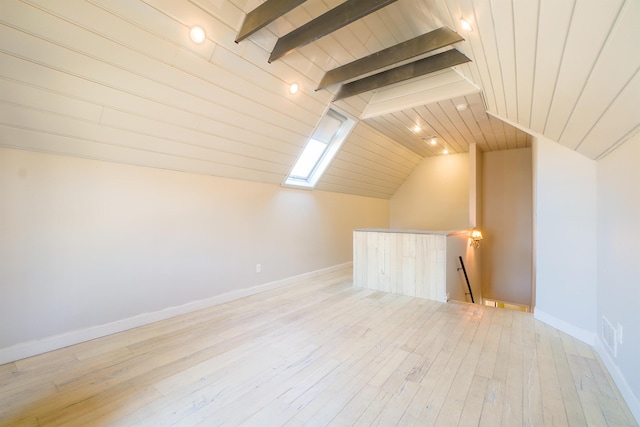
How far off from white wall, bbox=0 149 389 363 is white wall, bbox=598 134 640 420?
3.49 meters

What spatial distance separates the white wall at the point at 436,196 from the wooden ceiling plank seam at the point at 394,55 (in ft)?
12.4

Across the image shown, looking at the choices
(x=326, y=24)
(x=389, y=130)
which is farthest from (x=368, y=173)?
(x=326, y=24)

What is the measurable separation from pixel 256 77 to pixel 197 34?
2.06 feet

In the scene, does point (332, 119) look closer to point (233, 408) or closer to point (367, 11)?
point (367, 11)

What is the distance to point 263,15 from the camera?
202 cm

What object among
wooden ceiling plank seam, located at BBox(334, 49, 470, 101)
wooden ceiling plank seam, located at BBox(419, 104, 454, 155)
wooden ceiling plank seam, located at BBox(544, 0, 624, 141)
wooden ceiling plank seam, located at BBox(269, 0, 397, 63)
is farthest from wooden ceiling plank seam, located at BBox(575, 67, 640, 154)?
wooden ceiling plank seam, located at BBox(419, 104, 454, 155)

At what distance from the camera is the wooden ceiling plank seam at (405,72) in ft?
8.39

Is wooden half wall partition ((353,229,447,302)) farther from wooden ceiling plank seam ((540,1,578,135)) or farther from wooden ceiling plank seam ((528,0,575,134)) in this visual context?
wooden ceiling plank seam ((528,0,575,134))

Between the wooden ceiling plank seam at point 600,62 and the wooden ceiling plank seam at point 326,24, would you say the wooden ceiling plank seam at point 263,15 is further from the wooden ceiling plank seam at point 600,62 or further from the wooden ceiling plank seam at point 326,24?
the wooden ceiling plank seam at point 600,62

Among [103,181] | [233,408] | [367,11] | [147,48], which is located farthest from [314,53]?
[233,408]

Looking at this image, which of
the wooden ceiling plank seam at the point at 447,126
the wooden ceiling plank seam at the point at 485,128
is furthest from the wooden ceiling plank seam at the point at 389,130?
the wooden ceiling plank seam at the point at 485,128

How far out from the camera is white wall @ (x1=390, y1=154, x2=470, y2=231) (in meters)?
5.68

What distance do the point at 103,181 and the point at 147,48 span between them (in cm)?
125

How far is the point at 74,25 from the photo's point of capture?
1.68m
